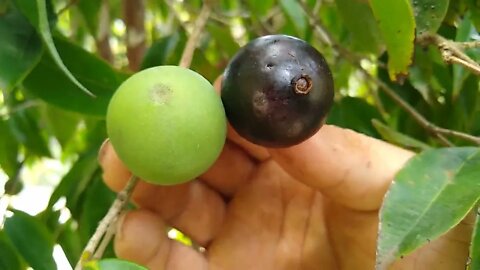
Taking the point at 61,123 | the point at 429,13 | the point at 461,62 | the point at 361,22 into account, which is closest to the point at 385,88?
the point at 361,22

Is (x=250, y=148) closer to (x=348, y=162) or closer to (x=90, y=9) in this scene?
Result: (x=348, y=162)

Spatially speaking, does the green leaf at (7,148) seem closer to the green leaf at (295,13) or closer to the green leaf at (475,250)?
the green leaf at (295,13)

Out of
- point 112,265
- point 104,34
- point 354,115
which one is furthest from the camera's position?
point 104,34

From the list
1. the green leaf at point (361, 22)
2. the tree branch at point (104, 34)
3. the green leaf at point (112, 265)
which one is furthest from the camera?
the tree branch at point (104, 34)

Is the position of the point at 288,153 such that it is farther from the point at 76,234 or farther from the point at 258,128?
the point at 76,234

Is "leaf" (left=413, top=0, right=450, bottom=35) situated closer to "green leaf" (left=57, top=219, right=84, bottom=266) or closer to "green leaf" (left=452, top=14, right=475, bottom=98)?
"green leaf" (left=452, top=14, right=475, bottom=98)

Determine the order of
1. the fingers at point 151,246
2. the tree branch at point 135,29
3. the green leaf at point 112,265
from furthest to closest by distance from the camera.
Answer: the tree branch at point 135,29 < the fingers at point 151,246 < the green leaf at point 112,265

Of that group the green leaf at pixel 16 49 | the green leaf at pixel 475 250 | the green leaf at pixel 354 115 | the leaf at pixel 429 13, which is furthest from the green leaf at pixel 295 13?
the green leaf at pixel 475 250
